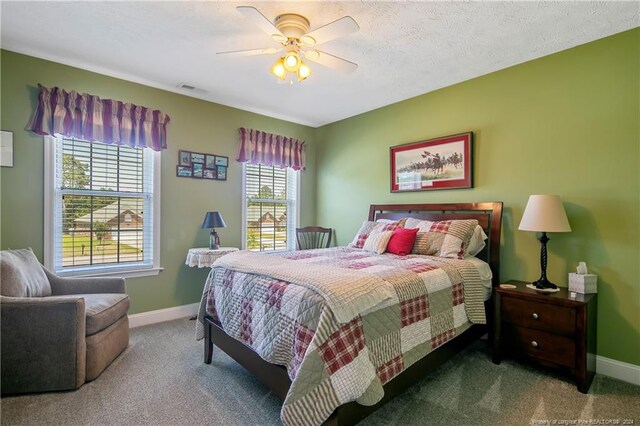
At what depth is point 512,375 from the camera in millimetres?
2357

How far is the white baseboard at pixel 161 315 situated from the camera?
130 inches

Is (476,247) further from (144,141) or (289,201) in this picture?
(144,141)

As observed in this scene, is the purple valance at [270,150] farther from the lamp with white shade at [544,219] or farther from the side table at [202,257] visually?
the lamp with white shade at [544,219]

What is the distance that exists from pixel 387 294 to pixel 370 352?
0.32 metres

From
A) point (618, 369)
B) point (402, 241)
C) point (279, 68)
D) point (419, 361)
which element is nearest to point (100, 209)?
point (279, 68)

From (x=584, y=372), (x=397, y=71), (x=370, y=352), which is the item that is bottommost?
(x=584, y=372)

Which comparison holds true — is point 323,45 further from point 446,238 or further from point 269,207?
point 269,207

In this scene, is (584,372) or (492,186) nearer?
(584,372)

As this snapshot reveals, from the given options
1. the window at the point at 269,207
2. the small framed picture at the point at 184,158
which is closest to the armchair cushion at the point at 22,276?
the small framed picture at the point at 184,158

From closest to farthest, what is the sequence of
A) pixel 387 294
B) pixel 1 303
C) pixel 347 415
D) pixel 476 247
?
pixel 347 415 < pixel 387 294 < pixel 1 303 < pixel 476 247

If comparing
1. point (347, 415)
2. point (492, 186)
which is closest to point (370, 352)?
point (347, 415)

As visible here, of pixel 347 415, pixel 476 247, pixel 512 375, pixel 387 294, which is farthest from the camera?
pixel 476 247

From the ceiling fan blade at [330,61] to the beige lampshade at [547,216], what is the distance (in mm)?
1792

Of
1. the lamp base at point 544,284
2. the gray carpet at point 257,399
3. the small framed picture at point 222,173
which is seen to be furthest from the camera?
the small framed picture at point 222,173
